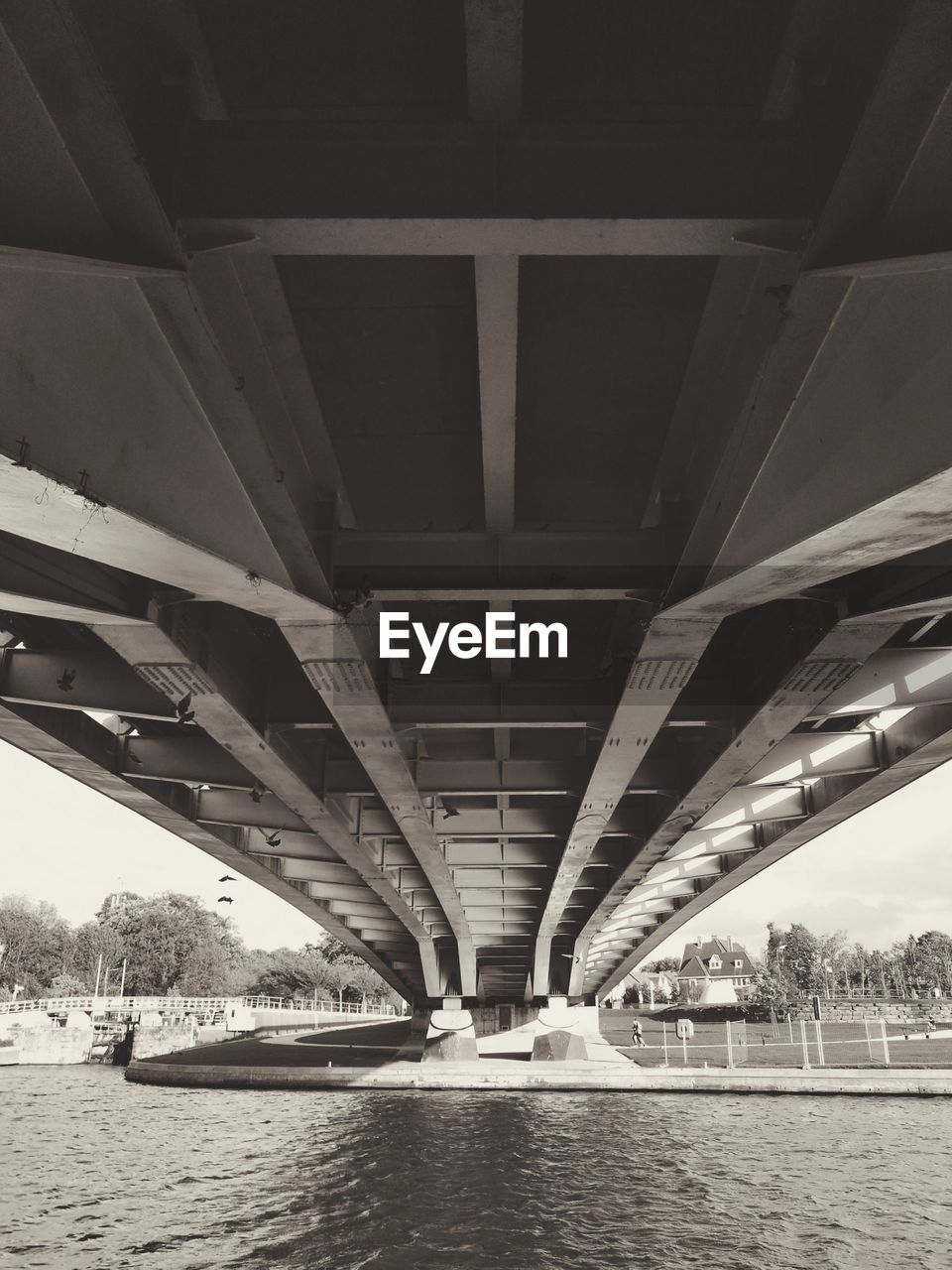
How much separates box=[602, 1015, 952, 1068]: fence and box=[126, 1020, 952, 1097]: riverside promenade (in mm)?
1297

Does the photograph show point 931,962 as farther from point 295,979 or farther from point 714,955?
point 295,979

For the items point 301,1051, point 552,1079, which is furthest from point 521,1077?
point 301,1051

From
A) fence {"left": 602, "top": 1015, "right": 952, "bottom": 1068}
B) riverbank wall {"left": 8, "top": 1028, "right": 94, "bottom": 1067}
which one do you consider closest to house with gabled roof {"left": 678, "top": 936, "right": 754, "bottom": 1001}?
fence {"left": 602, "top": 1015, "right": 952, "bottom": 1068}

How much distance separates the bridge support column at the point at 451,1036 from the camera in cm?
3725

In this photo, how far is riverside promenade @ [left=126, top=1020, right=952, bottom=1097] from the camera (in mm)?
31422

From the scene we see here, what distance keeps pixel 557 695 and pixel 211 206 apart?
743cm

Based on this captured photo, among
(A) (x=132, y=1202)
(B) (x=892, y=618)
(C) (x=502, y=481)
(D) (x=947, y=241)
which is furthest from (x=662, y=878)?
(D) (x=947, y=241)

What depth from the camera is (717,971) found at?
15112cm

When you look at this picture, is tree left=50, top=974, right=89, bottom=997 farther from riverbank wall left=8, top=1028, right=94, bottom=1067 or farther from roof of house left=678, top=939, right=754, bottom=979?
roof of house left=678, top=939, right=754, bottom=979

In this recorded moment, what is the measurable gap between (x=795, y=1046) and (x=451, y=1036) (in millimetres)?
26159

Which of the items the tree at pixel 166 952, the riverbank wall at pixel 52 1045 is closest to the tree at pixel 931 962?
the tree at pixel 166 952

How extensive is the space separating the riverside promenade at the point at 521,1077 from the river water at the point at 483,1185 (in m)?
1.65

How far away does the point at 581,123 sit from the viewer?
4629mm

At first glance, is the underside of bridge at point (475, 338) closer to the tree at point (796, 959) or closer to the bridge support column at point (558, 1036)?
the bridge support column at point (558, 1036)
